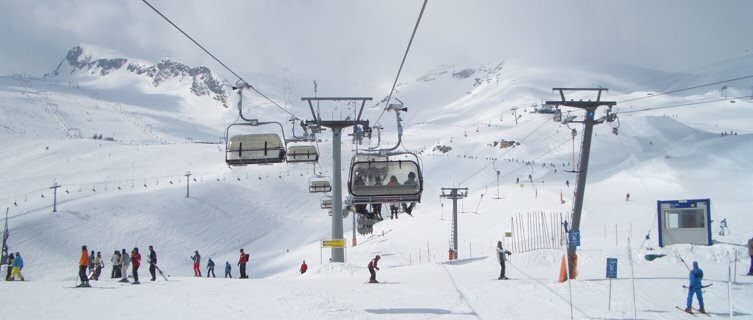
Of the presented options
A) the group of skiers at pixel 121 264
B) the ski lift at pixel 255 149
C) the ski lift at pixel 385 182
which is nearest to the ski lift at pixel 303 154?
the ski lift at pixel 255 149

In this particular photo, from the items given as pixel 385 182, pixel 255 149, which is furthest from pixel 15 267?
pixel 385 182

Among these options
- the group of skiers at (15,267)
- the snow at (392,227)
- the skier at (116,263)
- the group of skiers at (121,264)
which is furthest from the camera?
the group of skiers at (15,267)

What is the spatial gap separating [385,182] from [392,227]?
30.5 m

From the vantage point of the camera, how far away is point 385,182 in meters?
15.1

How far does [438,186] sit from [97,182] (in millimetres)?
41373

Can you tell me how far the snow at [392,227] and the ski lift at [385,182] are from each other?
8.57 feet

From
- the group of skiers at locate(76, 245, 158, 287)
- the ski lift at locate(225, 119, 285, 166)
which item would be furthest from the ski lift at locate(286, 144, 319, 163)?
the group of skiers at locate(76, 245, 158, 287)

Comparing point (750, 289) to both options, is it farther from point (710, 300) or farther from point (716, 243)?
point (716, 243)

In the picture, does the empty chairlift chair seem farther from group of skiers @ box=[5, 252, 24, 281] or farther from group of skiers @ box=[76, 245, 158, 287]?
group of skiers @ box=[5, 252, 24, 281]

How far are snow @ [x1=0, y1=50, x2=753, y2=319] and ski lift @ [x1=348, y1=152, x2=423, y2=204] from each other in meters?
2.61

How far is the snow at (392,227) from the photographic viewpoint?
12.3 metres

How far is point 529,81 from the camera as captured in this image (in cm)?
19062

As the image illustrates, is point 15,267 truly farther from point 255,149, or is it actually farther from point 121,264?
point 255,149

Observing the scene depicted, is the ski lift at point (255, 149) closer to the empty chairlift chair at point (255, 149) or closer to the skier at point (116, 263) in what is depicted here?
the empty chairlift chair at point (255, 149)
